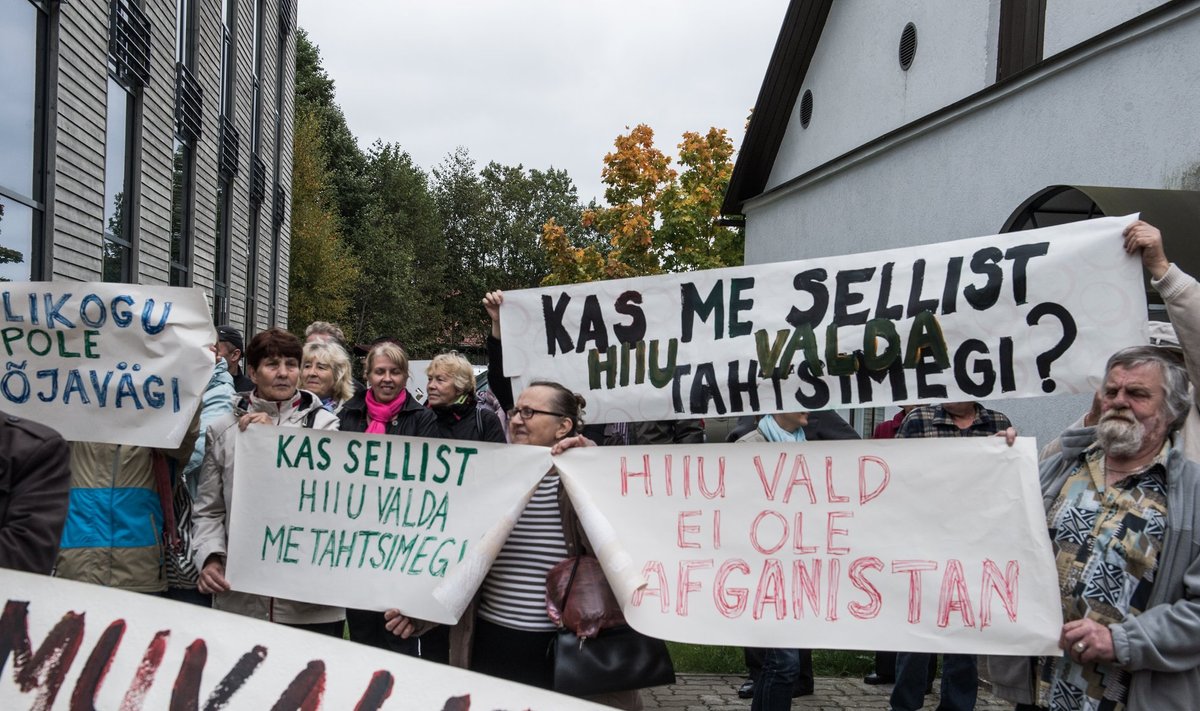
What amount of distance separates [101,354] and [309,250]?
3015 centimetres

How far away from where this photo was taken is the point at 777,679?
197 inches

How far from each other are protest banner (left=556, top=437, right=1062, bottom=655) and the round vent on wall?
425 inches

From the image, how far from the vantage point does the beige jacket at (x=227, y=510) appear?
427cm

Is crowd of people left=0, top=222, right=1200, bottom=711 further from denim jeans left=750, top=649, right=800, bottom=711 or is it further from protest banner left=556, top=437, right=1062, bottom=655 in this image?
protest banner left=556, top=437, right=1062, bottom=655

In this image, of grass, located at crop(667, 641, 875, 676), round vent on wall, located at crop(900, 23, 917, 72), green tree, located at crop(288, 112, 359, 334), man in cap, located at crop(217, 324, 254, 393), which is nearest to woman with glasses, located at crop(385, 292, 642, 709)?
grass, located at crop(667, 641, 875, 676)

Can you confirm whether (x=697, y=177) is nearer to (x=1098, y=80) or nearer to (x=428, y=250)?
(x=1098, y=80)

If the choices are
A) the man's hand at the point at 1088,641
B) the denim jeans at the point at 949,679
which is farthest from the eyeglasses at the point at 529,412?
the denim jeans at the point at 949,679

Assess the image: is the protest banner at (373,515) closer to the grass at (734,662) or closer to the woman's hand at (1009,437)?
the woman's hand at (1009,437)

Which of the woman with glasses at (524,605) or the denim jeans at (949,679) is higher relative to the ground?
the woman with glasses at (524,605)

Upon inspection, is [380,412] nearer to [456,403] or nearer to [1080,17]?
[456,403]

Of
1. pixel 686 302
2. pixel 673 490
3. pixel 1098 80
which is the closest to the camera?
pixel 673 490

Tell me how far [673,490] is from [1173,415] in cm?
158

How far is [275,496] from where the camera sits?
4129 millimetres

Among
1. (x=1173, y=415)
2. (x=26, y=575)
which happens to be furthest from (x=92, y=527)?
(x=1173, y=415)
